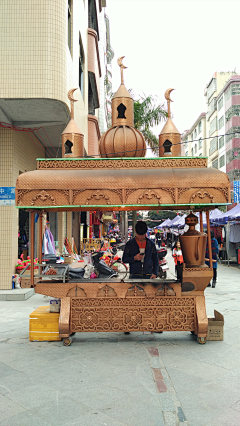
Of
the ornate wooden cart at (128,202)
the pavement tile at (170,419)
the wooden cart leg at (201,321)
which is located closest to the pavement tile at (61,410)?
the pavement tile at (170,419)

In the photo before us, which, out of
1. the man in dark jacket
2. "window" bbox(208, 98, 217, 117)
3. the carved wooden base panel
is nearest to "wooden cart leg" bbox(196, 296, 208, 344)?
the carved wooden base panel

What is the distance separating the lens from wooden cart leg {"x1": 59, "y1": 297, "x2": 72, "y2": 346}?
5691mm

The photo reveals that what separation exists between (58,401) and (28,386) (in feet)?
1.93

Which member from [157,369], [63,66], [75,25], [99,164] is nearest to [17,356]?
[157,369]

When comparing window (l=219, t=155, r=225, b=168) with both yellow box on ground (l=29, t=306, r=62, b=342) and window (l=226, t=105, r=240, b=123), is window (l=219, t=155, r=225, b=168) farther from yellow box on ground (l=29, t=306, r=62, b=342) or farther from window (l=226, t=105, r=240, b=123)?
yellow box on ground (l=29, t=306, r=62, b=342)

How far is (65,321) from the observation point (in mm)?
5699

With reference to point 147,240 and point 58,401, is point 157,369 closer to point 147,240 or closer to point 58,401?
point 58,401

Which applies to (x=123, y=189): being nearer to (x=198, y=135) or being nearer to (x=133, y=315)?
(x=133, y=315)

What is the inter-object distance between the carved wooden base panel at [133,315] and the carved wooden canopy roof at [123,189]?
1.66m

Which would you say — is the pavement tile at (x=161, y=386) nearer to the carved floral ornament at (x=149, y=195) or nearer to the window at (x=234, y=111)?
the carved floral ornament at (x=149, y=195)

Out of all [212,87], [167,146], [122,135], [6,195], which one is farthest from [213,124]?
[122,135]

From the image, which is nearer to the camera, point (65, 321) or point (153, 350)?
point (153, 350)

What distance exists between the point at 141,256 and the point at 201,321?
1.53 metres

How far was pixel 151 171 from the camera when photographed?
226 inches
